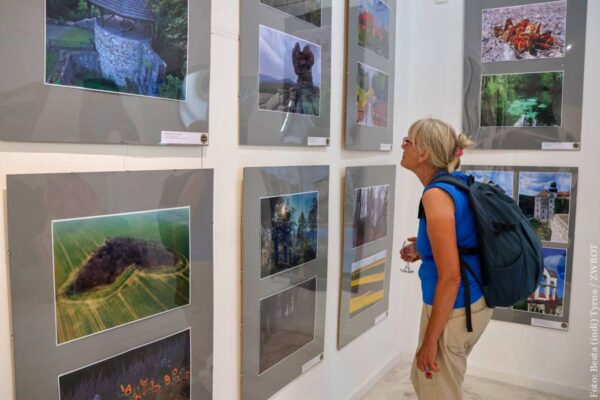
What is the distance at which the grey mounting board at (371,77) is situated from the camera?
117 inches

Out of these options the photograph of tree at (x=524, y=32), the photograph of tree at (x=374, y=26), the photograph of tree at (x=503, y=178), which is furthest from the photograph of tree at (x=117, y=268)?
the photograph of tree at (x=524, y=32)

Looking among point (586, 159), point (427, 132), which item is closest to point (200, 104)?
point (427, 132)

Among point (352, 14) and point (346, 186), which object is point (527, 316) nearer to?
point (346, 186)

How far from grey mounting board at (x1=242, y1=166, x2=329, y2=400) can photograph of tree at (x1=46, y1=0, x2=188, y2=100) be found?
608mm

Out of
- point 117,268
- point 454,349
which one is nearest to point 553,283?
point 454,349

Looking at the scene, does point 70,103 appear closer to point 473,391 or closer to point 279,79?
point 279,79

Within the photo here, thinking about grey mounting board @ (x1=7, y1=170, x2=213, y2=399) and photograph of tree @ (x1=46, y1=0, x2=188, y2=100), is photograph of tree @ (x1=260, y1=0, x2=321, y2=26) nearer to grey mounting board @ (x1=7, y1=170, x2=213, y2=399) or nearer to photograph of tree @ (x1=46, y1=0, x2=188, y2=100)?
photograph of tree @ (x1=46, y1=0, x2=188, y2=100)

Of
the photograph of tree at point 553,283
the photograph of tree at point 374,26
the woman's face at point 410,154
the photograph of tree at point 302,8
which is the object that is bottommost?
the photograph of tree at point 553,283

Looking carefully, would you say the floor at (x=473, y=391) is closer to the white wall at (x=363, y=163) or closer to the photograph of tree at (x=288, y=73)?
the white wall at (x=363, y=163)

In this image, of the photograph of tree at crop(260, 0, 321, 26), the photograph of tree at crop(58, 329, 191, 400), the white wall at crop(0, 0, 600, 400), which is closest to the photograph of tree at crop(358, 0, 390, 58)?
the white wall at crop(0, 0, 600, 400)

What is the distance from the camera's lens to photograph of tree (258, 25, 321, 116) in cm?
219

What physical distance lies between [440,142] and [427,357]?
994 mm

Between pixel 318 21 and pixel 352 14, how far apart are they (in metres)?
0.46

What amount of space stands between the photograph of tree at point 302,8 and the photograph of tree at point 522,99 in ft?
6.02
